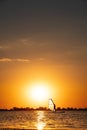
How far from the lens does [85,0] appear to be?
42.7m

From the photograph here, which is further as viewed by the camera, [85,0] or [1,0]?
[85,0]

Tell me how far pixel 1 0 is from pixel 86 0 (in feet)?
28.6

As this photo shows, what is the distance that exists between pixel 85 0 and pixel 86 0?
0.21 metres

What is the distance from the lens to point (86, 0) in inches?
1673

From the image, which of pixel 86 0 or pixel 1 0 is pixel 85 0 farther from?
pixel 1 0

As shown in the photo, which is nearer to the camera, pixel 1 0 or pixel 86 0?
pixel 1 0

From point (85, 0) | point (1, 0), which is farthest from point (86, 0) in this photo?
point (1, 0)

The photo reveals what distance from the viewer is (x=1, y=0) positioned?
130 ft

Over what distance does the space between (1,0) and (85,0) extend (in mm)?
8691
